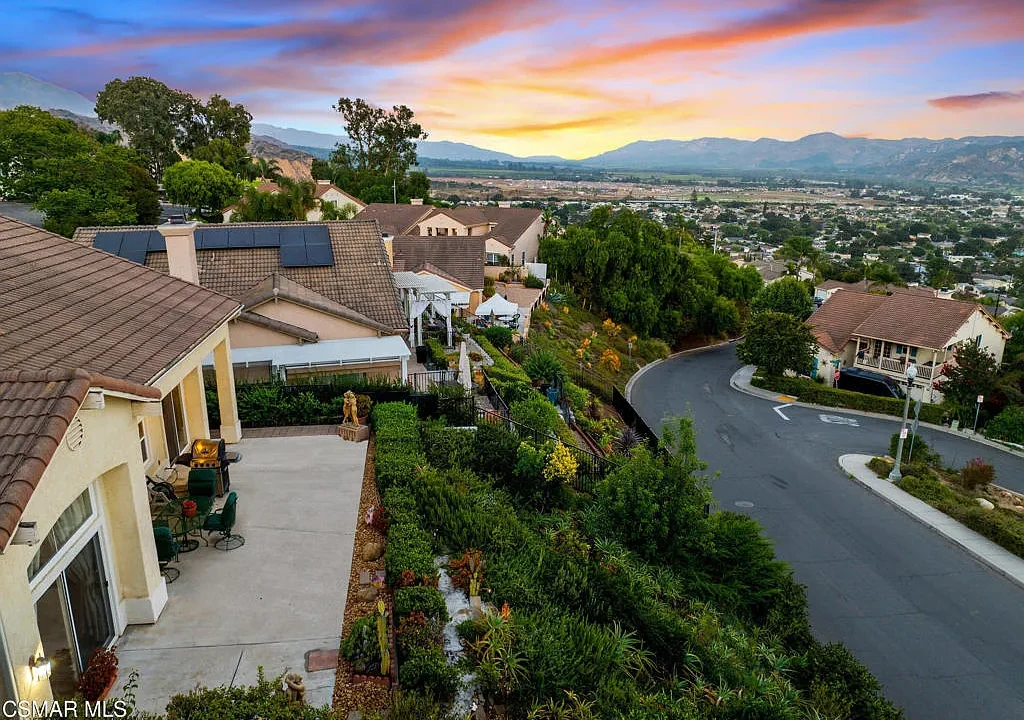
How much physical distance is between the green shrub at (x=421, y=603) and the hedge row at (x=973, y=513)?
64.8 feet

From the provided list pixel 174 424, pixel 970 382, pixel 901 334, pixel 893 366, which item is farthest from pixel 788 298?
pixel 174 424

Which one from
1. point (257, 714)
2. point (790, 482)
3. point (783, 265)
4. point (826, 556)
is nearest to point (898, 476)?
point (790, 482)

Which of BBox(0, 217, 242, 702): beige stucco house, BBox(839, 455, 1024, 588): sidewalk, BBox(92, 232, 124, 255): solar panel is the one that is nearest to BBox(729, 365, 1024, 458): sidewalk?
BBox(839, 455, 1024, 588): sidewalk

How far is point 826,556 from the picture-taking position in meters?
19.7

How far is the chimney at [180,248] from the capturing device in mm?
15516

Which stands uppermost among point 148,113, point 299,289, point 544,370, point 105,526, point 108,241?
point 148,113

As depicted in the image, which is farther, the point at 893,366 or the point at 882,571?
the point at 893,366

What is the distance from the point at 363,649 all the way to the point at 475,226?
218ft

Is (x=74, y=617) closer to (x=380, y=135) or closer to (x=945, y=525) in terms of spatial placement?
(x=945, y=525)

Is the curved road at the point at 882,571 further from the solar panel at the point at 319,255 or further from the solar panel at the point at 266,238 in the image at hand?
the solar panel at the point at 266,238

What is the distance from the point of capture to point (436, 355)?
2658 centimetres

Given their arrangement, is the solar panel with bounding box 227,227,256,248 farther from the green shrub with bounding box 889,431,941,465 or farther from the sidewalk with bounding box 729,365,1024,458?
the sidewalk with bounding box 729,365,1024,458

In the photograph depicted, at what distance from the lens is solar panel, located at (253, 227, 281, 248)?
81.6ft

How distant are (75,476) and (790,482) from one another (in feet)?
84.4
